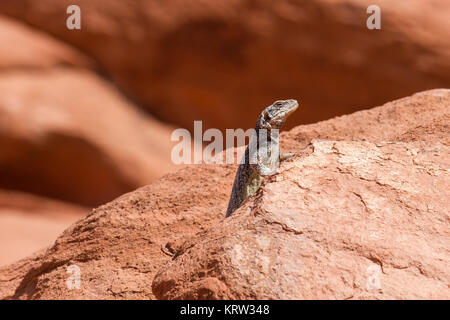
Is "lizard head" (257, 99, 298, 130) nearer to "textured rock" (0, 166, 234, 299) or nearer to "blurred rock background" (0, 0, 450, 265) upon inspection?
"textured rock" (0, 166, 234, 299)

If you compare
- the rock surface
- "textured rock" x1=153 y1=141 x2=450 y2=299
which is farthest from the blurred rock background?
"textured rock" x1=153 y1=141 x2=450 y2=299

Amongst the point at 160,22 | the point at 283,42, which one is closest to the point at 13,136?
the point at 160,22

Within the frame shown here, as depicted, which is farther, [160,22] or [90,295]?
[160,22]

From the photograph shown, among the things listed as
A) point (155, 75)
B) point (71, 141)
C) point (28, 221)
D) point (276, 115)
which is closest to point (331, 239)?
point (276, 115)

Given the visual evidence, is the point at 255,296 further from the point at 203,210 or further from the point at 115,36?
the point at 115,36

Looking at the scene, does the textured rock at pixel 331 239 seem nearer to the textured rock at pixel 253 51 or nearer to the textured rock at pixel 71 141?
the textured rock at pixel 253 51

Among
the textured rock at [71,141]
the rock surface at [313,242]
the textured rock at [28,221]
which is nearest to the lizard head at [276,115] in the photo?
the rock surface at [313,242]

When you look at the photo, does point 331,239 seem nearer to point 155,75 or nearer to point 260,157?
point 260,157
